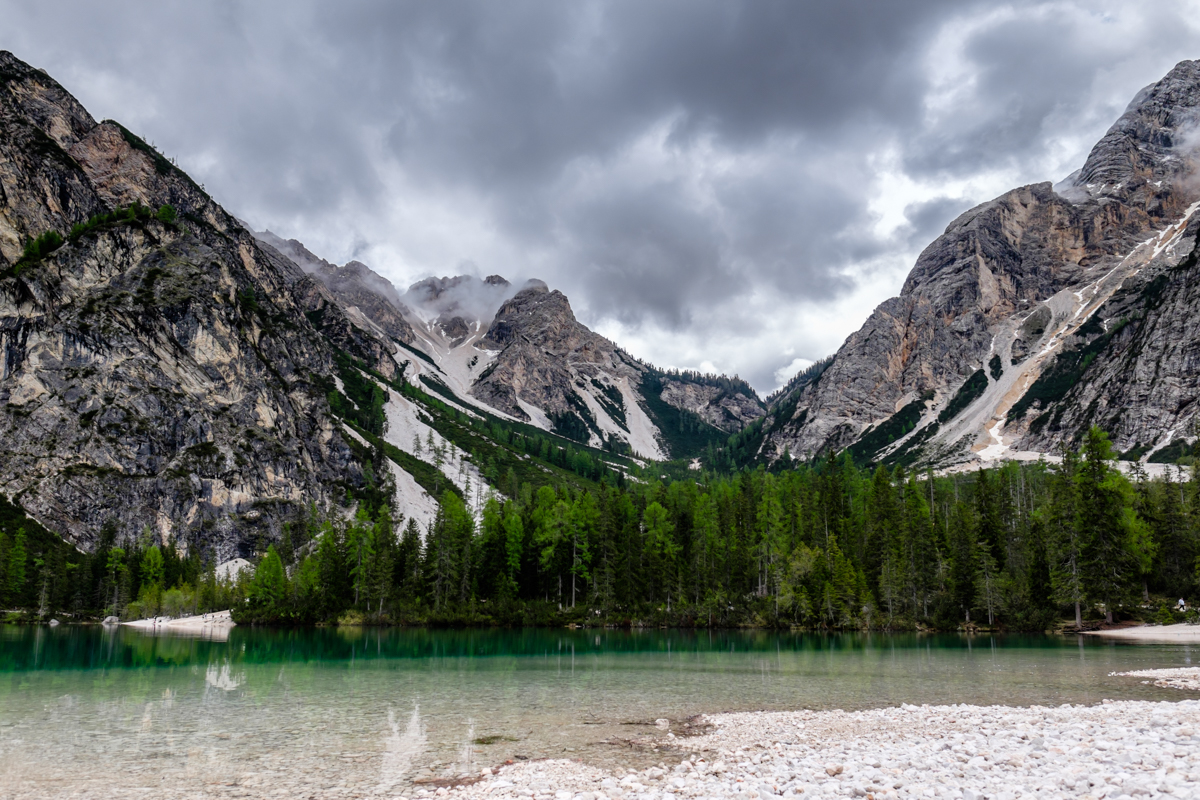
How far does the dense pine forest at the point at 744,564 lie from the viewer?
5719 centimetres

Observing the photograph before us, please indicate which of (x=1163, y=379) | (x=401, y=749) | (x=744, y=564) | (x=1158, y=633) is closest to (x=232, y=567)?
(x=744, y=564)

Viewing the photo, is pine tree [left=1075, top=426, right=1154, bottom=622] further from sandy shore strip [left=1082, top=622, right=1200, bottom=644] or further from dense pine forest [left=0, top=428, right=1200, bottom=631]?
sandy shore strip [left=1082, top=622, right=1200, bottom=644]

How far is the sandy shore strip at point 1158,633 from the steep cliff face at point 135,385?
128409 millimetres

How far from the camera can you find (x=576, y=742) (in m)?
17.0

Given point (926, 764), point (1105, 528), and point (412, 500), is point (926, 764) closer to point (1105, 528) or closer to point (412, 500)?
point (1105, 528)

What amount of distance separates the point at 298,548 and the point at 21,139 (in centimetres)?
12022

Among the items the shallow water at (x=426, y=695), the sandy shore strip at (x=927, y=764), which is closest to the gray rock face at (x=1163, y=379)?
the shallow water at (x=426, y=695)

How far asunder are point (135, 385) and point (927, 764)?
14570 cm

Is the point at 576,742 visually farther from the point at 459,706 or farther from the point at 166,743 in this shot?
the point at 166,743

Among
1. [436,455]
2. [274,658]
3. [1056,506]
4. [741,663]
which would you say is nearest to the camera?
[741,663]

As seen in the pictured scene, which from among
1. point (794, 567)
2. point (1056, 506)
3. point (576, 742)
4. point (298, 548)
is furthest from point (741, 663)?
point (298, 548)

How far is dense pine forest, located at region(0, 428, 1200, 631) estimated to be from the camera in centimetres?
5719

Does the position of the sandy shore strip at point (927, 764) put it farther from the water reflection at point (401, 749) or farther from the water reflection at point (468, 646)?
the water reflection at point (468, 646)

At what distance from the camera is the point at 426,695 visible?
2534cm
